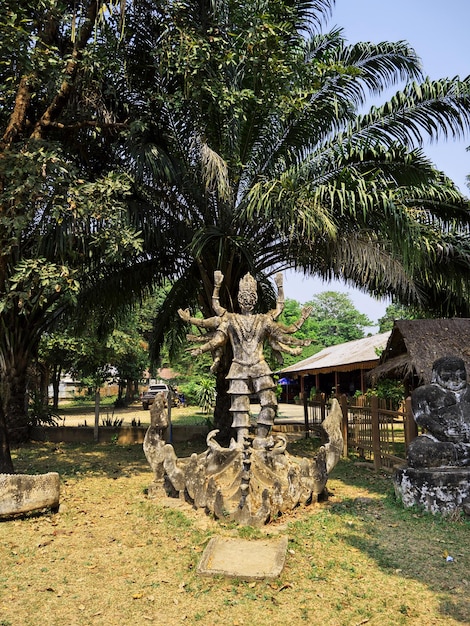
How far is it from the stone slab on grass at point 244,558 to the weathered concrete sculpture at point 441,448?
194 centimetres

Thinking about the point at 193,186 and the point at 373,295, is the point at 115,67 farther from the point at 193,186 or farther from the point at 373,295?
the point at 373,295

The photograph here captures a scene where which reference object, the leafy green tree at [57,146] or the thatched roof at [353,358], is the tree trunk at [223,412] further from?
the thatched roof at [353,358]

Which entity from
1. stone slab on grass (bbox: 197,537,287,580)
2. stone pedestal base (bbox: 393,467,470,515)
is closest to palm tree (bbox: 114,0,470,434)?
→ stone pedestal base (bbox: 393,467,470,515)

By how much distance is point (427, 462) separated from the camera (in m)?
6.42

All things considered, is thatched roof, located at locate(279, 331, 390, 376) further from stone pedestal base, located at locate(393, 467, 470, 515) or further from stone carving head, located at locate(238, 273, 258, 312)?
stone pedestal base, located at locate(393, 467, 470, 515)

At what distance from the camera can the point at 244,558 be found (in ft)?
16.1

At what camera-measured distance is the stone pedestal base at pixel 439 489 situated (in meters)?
6.09

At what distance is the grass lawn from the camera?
154 inches

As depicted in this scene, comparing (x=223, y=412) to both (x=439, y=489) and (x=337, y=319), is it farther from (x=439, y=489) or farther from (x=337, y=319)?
(x=337, y=319)

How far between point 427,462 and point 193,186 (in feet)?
19.1

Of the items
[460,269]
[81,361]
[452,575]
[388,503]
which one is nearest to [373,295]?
[460,269]

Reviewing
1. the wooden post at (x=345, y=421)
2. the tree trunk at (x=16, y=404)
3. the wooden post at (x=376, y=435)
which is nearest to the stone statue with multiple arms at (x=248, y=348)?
the wooden post at (x=376, y=435)

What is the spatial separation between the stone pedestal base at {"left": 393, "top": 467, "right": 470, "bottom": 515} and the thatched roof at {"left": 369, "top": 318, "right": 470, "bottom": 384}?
2867mm

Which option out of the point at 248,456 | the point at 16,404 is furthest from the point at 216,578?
the point at 16,404
